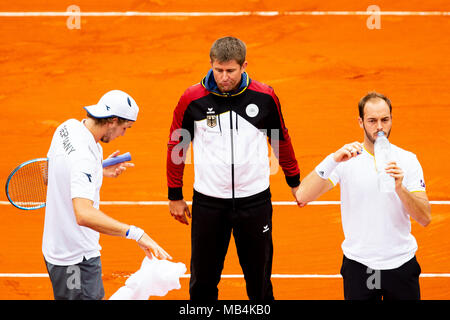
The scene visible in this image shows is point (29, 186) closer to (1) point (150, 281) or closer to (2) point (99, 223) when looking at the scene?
(2) point (99, 223)

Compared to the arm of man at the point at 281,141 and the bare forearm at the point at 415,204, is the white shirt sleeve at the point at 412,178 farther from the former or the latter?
the arm of man at the point at 281,141

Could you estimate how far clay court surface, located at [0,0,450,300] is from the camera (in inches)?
227

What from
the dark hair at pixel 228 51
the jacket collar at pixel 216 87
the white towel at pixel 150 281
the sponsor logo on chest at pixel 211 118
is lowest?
the white towel at pixel 150 281

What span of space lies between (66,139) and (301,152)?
311 centimetres

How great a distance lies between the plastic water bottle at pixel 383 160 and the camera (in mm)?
3494

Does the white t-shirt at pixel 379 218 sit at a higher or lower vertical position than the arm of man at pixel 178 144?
lower

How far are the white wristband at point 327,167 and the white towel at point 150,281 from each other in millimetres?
1134

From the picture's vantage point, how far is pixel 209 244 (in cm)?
432

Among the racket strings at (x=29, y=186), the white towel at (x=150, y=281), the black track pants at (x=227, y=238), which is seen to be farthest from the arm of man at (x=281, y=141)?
the racket strings at (x=29, y=186)

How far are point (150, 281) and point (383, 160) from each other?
4.97ft

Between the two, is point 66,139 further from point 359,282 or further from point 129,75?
point 129,75

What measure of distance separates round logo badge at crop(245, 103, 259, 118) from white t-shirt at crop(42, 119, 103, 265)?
112cm

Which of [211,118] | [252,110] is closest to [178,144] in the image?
[211,118]
